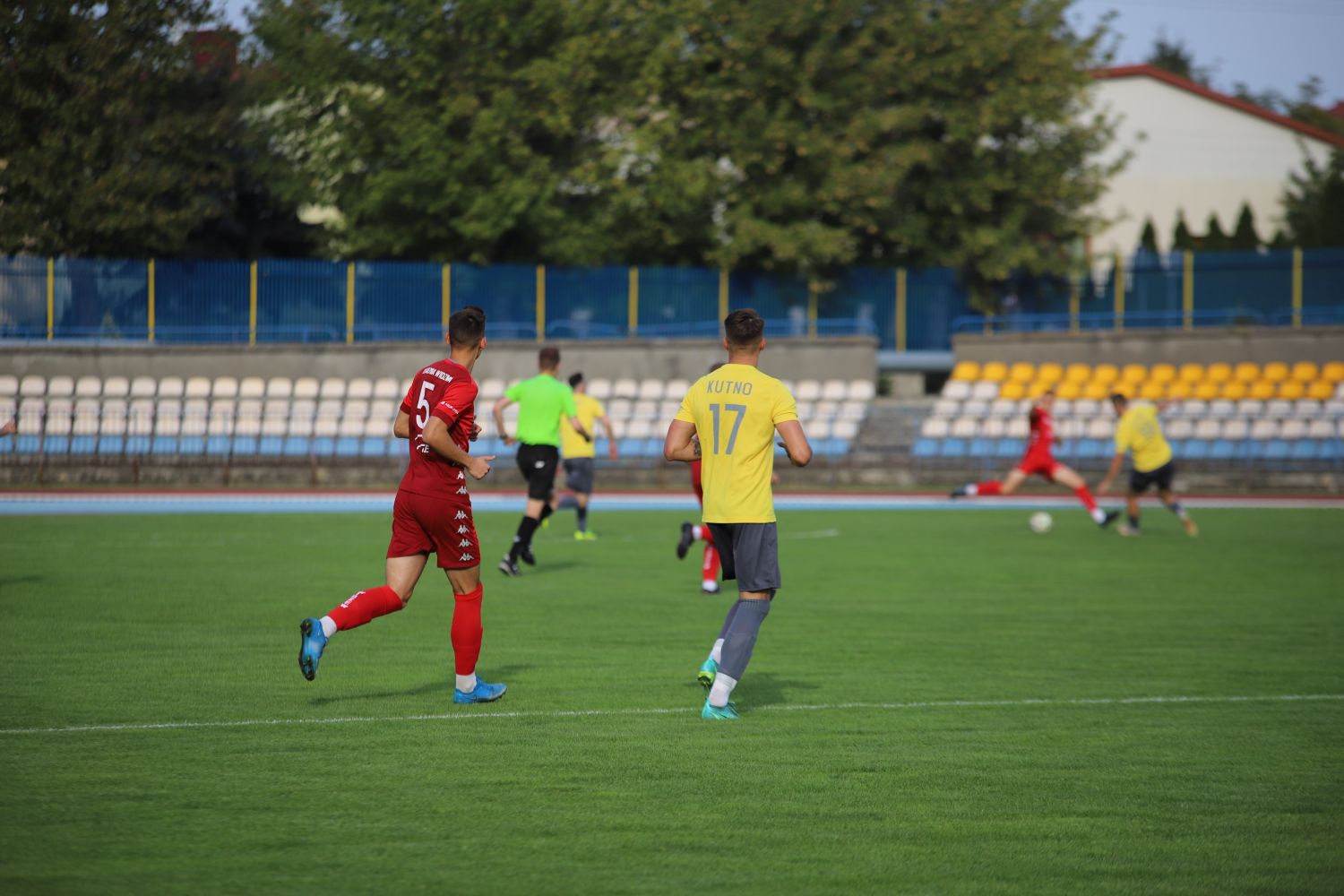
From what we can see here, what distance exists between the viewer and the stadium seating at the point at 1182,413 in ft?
94.7

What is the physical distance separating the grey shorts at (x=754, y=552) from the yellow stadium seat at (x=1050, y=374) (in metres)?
27.4

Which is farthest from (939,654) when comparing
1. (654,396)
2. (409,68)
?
(409,68)

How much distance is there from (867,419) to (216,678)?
24.6 metres

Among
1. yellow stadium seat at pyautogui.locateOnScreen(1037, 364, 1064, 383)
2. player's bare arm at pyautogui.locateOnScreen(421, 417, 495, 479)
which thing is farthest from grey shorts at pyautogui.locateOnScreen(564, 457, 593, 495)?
yellow stadium seat at pyautogui.locateOnScreen(1037, 364, 1064, 383)

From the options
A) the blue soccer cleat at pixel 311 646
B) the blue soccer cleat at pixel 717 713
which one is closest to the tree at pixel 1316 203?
the blue soccer cleat at pixel 717 713

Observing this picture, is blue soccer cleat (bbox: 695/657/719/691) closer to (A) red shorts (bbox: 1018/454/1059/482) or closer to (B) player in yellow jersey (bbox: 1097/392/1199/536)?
(B) player in yellow jersey (bbox: 1097/392/1199/536)

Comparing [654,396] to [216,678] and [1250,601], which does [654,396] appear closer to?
[1250,601]

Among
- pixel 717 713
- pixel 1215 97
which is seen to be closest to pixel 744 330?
pixel 717 713

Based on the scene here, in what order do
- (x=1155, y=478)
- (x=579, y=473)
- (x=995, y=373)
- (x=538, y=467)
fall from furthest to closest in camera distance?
(x=995, y=373)
(x=1155, y=478)
(x=579, y=473)
(x=538, y=467)

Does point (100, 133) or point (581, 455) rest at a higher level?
point (100, 133)

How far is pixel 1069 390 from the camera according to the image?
1336 inches

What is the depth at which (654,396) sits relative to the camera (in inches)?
1255

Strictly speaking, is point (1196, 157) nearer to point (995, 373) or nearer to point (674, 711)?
point (995, 373)

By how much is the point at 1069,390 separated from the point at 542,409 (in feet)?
71.0
